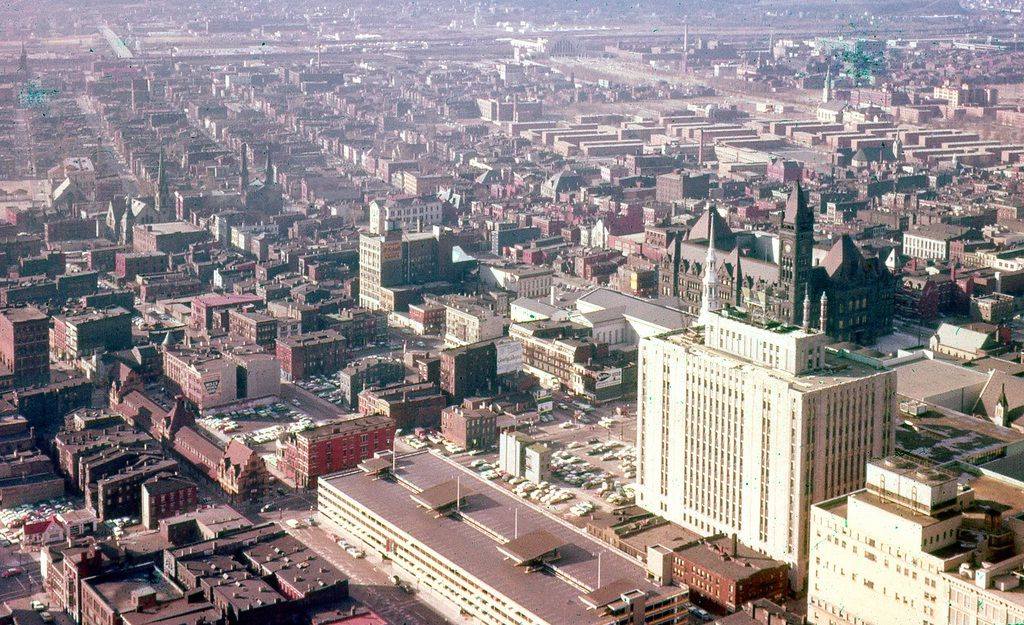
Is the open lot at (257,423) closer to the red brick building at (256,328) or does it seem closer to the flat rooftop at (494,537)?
the red brick building at (256,328)

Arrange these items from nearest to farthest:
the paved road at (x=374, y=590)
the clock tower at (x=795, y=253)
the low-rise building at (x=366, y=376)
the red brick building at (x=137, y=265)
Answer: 1. the paved road at (x=374, y=590)
2. the low-rise building at (x=366, y=376)
3. the clock tower at (x=795, y=253)
4. the red brick building at (x=137, y=265)

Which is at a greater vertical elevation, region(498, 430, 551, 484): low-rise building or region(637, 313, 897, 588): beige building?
region(637, 313, 897, 588): beige building

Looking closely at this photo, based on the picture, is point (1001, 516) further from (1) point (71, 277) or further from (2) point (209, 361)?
(1) point (71, 277)

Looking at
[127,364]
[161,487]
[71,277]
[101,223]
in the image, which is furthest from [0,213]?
[161,487]

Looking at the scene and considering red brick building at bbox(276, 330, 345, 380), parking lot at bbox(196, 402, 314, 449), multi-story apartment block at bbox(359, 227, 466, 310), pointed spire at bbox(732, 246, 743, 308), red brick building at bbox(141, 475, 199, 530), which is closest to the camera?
red brick building at bbox(141, 475, 199, 530)

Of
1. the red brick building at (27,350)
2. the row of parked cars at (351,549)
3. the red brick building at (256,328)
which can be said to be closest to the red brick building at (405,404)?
the red brick building at (256,328)

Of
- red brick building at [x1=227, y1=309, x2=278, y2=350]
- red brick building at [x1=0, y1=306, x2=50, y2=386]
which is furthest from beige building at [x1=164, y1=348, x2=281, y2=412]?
red brick building at [x1=0, y1=306, x2=50, y2=386]

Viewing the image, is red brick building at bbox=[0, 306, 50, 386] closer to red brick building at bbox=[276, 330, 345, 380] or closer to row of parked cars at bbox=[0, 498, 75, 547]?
red brick building at bbox=[276, 330, 345, 380]

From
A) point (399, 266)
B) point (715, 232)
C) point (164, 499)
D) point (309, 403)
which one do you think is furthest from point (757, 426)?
point (399, 266)
